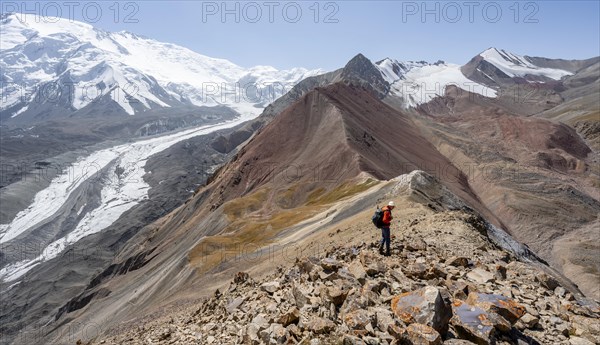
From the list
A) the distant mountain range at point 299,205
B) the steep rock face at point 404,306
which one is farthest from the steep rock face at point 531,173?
the steep rock face at point 404,306

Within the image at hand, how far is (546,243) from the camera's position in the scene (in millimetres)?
55562

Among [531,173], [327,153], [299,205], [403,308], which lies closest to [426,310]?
[403,308]

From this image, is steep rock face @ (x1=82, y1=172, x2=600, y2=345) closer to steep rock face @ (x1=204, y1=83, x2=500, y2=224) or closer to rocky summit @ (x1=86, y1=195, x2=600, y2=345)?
rocky summit @ (x1=86, y1=195, x2=600, y2=345)

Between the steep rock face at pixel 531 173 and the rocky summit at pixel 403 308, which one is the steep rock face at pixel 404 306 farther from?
the steep rock face at pixel 531 173

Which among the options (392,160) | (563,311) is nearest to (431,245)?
(563,311)

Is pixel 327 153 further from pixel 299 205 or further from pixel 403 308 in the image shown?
pixel 403 308

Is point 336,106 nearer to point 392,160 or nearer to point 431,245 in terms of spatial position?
point 392,160

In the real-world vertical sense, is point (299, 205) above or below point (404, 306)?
below

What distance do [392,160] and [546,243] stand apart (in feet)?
77.1

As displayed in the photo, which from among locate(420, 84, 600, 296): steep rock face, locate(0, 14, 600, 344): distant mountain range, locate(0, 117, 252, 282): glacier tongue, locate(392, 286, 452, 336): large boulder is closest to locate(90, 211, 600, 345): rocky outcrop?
locate(392, 286, 452, 336): large boulder

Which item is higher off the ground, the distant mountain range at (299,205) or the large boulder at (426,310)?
the large boulder at (426,310)

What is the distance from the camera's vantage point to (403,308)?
9.91m

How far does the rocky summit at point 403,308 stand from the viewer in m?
9.38

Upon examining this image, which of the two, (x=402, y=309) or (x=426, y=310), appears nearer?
(x=426, y=310)
